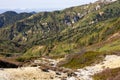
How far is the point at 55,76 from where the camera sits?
174 feet

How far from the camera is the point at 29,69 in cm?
5544

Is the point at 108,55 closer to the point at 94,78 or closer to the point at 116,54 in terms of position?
the point at 116,54

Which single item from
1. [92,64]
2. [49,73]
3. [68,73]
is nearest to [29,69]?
[49,73]

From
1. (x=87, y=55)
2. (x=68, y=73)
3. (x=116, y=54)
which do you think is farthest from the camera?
(x=87, y=55)

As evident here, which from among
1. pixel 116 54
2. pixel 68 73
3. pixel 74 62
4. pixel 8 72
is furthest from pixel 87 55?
pixel 8 72

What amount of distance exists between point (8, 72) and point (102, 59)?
113 feet

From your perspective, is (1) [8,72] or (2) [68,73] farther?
(2) [68,73]

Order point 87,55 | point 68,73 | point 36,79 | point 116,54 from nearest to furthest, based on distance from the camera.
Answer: point 36,79
point 68,73
point 116,54
point 87,55

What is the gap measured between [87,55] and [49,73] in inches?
1404

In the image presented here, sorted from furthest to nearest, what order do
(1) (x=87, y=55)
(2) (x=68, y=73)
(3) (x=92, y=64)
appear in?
(1) (x=87, y=55) < (3) (x=92, y=64) < (2) (x=68, y=73)

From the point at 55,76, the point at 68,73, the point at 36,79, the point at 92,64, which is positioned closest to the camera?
the point at 36,79

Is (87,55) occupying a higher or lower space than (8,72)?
higher

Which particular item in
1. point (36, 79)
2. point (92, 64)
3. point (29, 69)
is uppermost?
point (92, 64)

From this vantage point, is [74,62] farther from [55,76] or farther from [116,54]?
[55,76]
